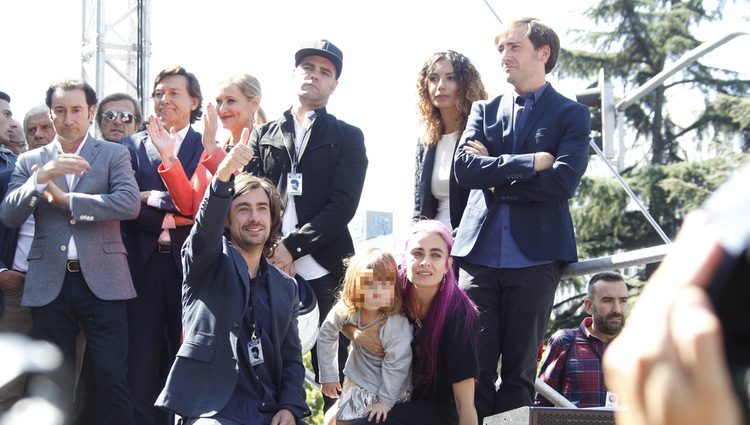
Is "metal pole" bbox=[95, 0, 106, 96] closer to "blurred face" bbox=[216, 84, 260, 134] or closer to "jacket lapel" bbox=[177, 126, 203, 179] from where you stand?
"blurred face" bbox=[216, 84, 260, 134]

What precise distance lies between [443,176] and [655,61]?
23.6m

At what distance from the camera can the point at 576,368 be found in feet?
18.5

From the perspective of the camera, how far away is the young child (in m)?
4.37

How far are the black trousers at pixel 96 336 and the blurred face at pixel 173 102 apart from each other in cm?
93

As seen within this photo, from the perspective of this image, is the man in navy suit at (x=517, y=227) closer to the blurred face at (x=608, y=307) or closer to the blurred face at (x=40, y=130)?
the blurred face at (x=608, y=307)

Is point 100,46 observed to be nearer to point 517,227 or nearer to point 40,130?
point 40,130

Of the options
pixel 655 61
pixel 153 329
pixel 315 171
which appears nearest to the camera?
pixel 153 329

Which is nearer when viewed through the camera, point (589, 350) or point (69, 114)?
point (69, 114)

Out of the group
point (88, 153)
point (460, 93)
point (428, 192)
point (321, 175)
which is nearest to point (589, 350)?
point (428, 192)

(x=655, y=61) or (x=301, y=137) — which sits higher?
(x=655, y=61)

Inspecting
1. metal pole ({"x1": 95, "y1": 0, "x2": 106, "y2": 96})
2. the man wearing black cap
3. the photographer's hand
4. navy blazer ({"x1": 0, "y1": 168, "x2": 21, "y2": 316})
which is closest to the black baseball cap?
the man wearing black cap

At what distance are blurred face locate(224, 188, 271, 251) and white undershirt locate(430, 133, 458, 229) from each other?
84 cm

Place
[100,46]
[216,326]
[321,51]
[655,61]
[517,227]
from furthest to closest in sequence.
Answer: [655,61] → [100,46] → [321,51] → [517,227] → [216,326]

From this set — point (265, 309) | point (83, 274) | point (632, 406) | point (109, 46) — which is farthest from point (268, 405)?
point (109, 46)
